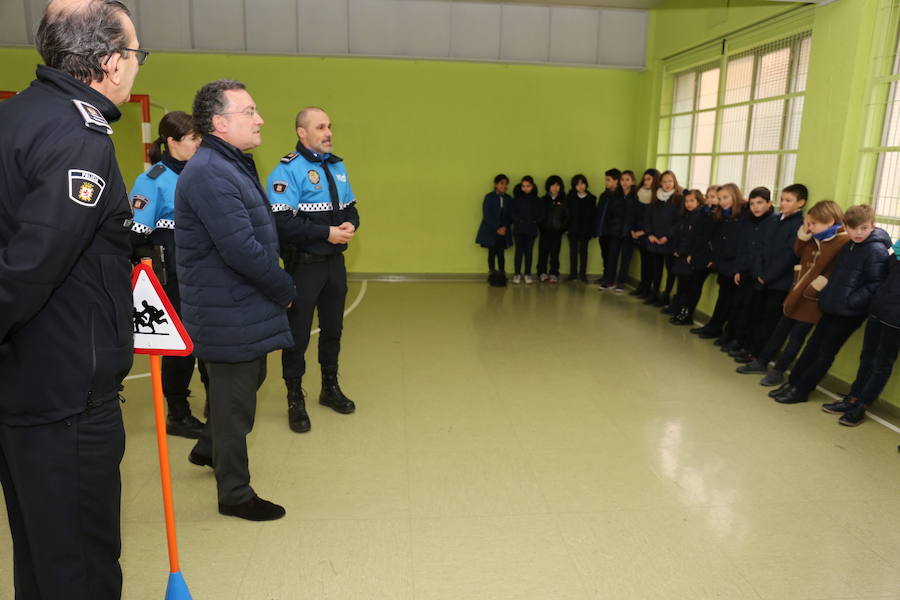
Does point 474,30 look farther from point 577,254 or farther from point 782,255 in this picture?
point 782,255

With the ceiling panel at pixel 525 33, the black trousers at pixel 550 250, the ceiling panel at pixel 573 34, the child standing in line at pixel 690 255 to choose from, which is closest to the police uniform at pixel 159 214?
the child standing in line at pixel 690 255

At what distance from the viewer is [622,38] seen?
8375 mm

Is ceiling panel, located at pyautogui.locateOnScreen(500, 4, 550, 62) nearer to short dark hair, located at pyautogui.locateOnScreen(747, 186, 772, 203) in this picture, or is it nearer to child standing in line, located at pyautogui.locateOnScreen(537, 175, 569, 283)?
child standing in line, located at pyautogui.locateOnScreen(537, 175, 569, 283)

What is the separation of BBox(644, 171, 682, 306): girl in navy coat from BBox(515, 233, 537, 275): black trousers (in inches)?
66.6

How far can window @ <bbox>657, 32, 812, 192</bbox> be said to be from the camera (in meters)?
5.48

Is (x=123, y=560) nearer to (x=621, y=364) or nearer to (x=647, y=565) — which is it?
(x=647, y=565)

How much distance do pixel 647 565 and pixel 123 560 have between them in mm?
2082

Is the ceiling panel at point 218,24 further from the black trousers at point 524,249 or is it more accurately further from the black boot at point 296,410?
the black boot at point 296,410

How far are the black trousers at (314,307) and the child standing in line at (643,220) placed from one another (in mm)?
4614

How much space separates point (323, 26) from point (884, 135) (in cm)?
626

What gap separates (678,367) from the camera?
5.08 meters

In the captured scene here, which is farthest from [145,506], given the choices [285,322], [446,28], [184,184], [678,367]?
[446,28]

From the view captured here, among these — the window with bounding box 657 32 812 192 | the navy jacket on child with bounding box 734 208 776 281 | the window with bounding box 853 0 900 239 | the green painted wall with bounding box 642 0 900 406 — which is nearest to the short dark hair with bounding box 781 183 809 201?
the green painted wall with bounding box 642 0 900 406

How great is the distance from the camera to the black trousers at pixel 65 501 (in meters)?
1.55
